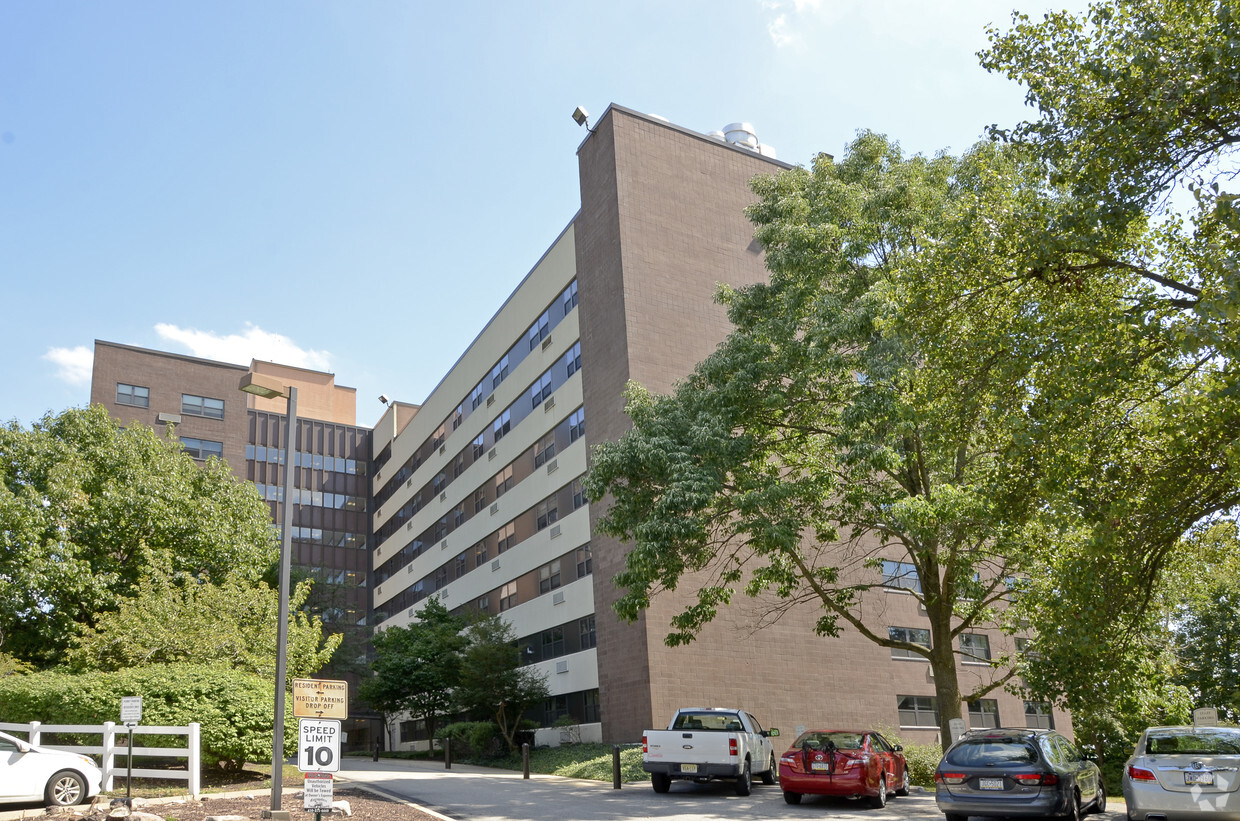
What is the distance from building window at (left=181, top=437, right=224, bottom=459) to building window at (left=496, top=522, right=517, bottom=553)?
2377cm

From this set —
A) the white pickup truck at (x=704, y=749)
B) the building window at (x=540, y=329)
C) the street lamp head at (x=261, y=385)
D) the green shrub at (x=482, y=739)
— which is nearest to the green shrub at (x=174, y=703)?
the street lamp head at (x=261, y=385)

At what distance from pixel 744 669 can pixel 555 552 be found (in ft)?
28.9

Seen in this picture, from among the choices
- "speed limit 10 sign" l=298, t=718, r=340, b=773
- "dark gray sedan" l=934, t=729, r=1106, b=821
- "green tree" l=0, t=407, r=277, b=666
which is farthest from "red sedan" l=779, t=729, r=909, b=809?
"green tree" l=0, t=407, r=277, b=666

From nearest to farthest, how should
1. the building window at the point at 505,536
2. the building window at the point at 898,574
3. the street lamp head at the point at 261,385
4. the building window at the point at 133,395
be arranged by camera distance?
the street lamp head at the point at 261,385
the building window at the point at 898,574
the building window at the point at 505,536
the building window at the point at 133,395

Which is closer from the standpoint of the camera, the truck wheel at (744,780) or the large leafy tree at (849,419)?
the large leafy tree at (849,419)

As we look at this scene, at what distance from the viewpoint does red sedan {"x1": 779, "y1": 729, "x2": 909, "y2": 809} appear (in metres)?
16.0

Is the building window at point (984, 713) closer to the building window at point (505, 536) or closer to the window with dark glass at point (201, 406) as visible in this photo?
the building window at point (505, 536)

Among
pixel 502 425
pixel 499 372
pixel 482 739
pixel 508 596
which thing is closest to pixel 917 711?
pixel 482 739

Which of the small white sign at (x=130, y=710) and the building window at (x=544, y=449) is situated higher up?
the building window at (x=544, y=449)

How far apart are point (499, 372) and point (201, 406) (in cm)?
2424

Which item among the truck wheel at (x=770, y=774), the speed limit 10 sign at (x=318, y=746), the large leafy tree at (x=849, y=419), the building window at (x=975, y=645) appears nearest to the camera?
the speed limit 10 sign at (x=318, y=746)

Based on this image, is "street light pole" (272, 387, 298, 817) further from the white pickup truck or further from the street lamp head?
the white pickup truck

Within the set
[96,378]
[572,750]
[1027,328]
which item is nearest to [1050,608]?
[1027,328]

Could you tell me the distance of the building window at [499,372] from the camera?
42625mm
